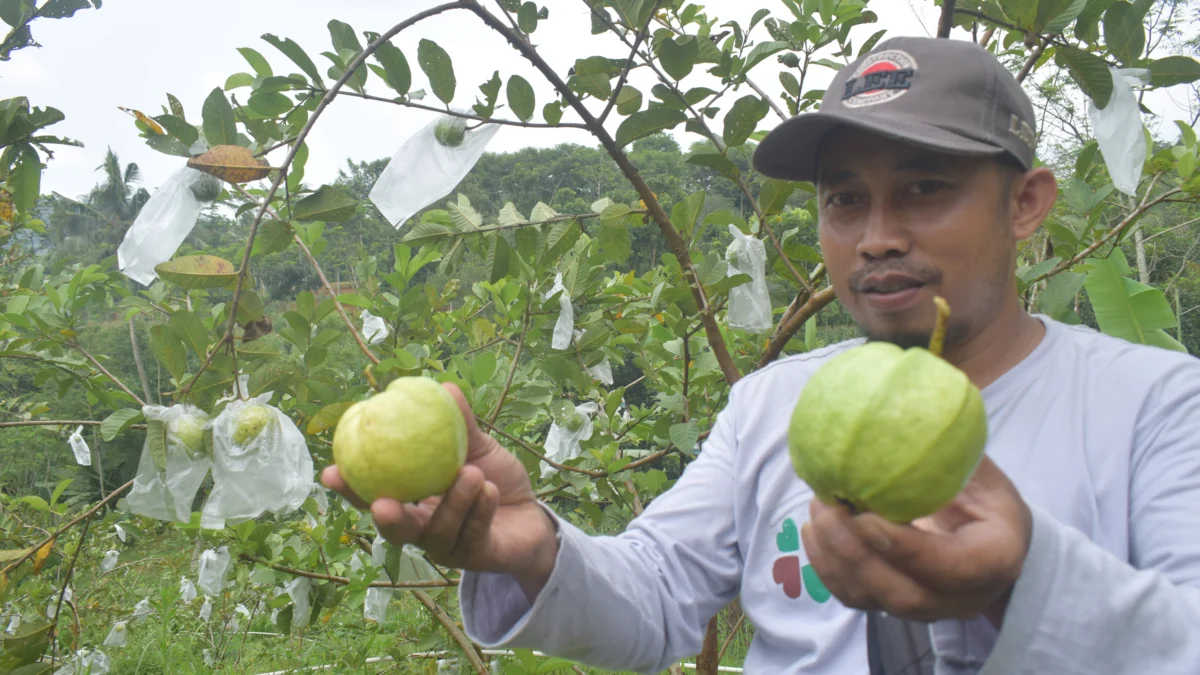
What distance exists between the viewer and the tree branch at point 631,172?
3.92 ft

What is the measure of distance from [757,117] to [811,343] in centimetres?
67

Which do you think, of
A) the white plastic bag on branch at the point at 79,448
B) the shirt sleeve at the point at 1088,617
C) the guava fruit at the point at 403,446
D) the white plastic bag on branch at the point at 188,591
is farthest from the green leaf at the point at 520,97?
the white plastic bag on branch at the point at 188,591

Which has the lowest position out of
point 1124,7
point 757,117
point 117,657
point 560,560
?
point 117,657

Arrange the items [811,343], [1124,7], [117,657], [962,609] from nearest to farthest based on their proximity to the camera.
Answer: [962,609], [1124,7], [811,343], [117,657]

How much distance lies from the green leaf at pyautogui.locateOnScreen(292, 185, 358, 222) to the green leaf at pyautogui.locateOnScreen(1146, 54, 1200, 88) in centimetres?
137

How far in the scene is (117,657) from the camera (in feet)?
15.8

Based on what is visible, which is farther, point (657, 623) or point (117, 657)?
point (117, 657)

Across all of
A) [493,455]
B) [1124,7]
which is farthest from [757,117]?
[493,455]

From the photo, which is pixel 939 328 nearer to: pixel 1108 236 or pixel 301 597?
pixel 1108 236

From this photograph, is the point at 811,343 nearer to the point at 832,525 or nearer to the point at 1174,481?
the point at 1174,481

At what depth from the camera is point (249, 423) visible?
4.30 ft

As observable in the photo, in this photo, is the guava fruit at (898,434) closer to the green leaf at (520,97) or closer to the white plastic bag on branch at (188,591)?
the green leaf at (520,97)

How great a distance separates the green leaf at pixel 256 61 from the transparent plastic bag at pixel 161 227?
21 cm

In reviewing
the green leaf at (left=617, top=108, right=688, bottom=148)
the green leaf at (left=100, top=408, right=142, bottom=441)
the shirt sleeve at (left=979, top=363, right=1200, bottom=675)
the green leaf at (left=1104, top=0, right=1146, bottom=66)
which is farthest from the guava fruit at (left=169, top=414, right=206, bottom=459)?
the green leaf at (left=1104, top=0, right=1146, bottom=66)
